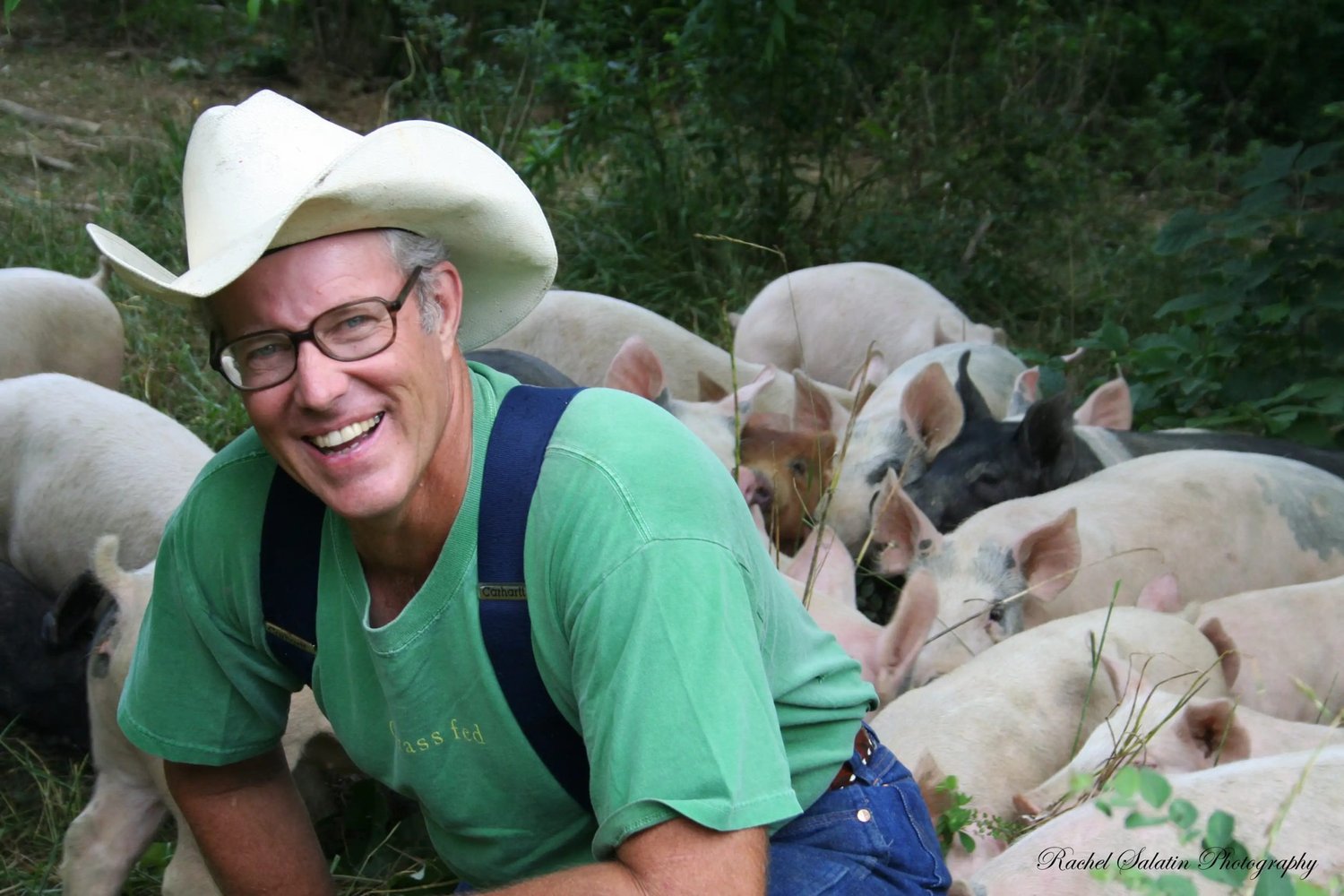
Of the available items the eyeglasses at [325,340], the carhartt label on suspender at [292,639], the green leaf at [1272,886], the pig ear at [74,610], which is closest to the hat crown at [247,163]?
the eyeglasses at [325,340]

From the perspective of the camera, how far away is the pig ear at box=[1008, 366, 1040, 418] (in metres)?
4.89

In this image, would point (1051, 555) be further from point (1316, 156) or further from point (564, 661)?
point (564, 661)

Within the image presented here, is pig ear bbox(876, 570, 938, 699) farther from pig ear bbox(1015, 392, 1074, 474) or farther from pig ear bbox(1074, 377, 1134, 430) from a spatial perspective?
pig ear bbox(1074, 377, 1134, 430)

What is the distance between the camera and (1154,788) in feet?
4.72

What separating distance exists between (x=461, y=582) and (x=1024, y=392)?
335 cm

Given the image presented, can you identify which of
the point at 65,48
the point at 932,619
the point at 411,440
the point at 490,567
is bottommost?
the point at 65,48

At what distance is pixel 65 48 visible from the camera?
10.7 meters

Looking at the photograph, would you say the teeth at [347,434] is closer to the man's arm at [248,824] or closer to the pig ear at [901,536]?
the man's arm at [248,824]

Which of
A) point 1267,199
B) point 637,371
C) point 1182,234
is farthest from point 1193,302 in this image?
point 637,371

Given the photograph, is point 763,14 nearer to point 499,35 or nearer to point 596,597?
point 499,35

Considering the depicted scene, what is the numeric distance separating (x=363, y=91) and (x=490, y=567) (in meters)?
8.99

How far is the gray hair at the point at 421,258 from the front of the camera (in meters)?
1.97

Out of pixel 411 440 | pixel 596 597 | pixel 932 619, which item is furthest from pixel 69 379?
pixel 596 597

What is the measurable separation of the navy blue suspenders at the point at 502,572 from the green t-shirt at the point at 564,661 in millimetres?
19
